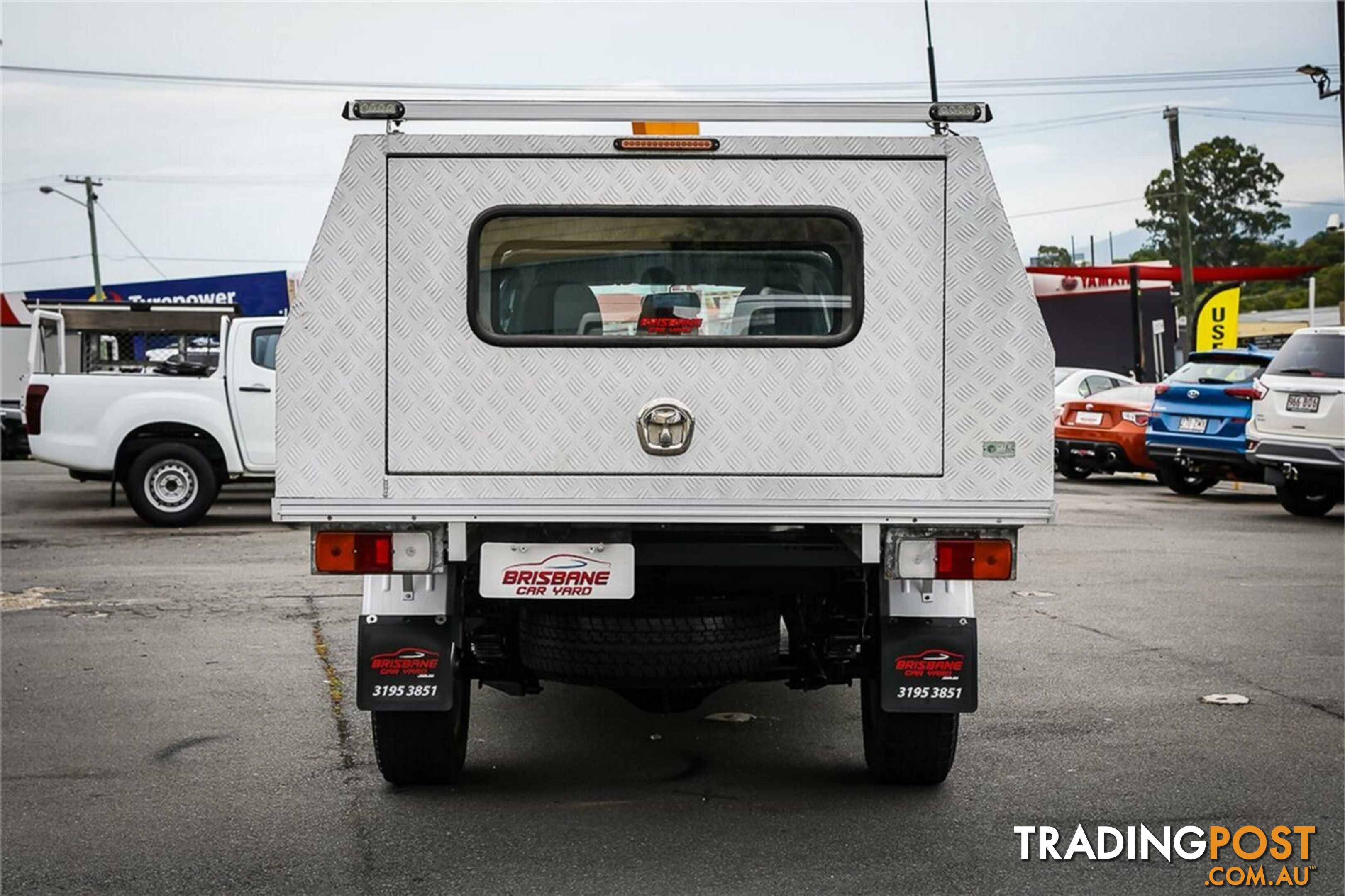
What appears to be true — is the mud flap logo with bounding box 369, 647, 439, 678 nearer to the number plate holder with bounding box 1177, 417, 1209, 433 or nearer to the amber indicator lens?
the amber indicator lens

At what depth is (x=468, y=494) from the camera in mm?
5043

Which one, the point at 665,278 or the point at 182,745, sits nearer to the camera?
the point at 665,278

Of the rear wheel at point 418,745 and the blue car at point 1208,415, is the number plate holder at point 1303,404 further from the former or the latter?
the rear wheel at point 418,745

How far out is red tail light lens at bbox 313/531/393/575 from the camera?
502cm

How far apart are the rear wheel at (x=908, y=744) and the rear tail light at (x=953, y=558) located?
1.71 ft

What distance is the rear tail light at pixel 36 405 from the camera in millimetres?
14734

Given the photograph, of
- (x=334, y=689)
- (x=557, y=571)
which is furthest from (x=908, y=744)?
(x=334, y=689)

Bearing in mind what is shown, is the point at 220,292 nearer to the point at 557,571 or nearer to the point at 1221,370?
the point at 1221,370

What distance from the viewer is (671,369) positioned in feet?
16.6

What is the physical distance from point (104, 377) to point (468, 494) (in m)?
10.9

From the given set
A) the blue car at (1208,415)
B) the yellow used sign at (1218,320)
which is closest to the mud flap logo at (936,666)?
the blue car at (1208,415)

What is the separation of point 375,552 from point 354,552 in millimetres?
67

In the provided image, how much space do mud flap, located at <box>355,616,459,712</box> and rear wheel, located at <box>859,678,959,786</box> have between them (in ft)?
4.92

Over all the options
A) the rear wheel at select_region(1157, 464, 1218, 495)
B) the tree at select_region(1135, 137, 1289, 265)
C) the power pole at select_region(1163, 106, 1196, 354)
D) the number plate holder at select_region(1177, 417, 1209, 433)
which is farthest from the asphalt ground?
the tree at select_region(1135, 137, 1289, 265)
